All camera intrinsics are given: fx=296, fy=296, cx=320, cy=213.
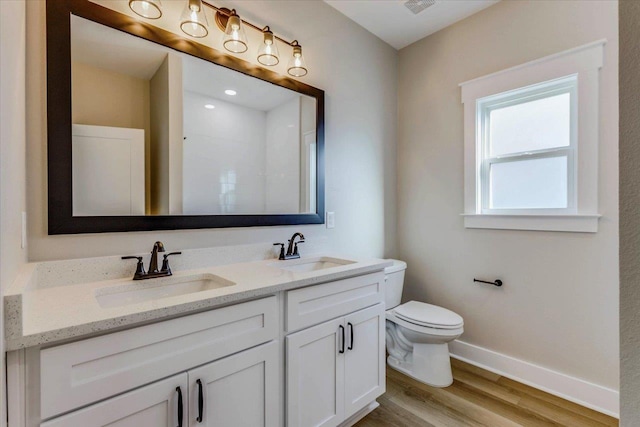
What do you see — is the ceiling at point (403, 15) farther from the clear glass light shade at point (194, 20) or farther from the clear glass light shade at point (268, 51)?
the clear glass light shade at point (194, 20)

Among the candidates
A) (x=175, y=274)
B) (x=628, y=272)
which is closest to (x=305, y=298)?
(x=175, y=274)

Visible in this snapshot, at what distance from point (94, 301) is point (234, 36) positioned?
4.55 feet

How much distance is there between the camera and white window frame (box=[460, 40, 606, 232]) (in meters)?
1.75

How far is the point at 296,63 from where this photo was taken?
1.87m

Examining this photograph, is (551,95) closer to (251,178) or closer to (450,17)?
(450,17)

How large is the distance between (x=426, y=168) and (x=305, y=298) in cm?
173

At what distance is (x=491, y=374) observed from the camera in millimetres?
2105

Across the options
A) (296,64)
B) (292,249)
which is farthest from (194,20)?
(292,249)

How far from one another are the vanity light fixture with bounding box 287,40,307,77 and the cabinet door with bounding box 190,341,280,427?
1.58 meters

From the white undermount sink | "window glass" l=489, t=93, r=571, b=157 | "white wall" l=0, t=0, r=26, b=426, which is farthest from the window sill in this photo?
"white wall" l=0, t=0, r=26, b=426

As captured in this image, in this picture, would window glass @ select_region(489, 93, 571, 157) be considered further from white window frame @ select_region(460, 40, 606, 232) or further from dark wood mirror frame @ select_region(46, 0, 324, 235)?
dark wood mirror frame @ select_region(46, 0, 324, 235)

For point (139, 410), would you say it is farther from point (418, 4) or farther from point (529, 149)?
point (418, 4)

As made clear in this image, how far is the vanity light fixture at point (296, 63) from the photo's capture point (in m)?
1.85

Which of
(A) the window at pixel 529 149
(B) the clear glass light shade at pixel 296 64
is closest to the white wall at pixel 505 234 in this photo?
(A) the window at pixel 529 149
